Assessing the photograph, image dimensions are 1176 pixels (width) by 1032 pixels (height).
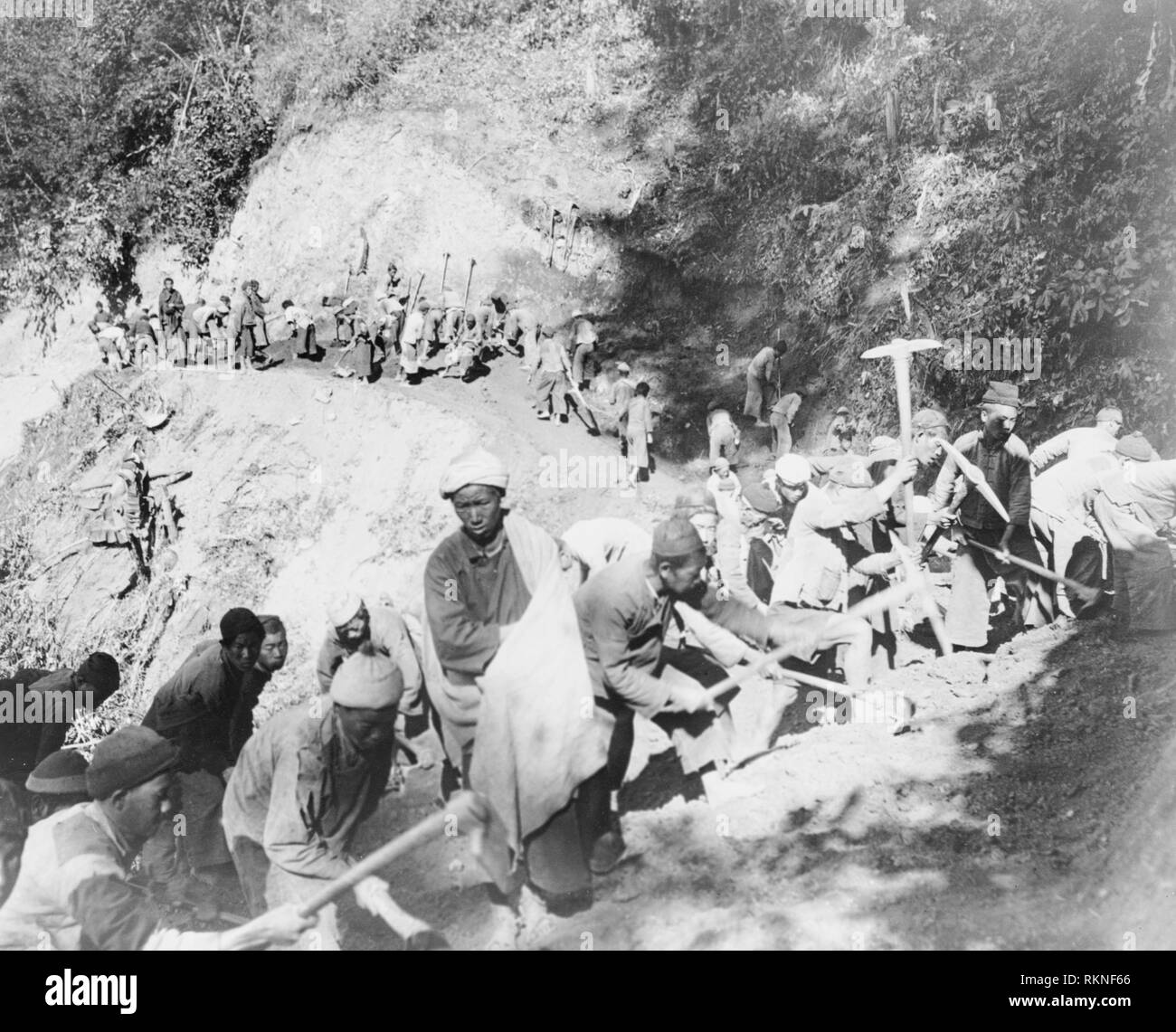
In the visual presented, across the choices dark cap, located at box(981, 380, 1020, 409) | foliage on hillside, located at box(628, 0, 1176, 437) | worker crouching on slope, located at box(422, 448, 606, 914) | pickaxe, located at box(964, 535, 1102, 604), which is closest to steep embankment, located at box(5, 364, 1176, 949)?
pickaxe, located at box(964, 535, 1102, 604)

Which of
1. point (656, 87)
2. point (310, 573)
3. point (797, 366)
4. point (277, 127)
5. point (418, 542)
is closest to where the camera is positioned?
point (418, 542)

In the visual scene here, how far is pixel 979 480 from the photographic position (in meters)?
7.39

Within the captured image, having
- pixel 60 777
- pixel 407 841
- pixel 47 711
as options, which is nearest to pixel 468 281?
pixel 47 711

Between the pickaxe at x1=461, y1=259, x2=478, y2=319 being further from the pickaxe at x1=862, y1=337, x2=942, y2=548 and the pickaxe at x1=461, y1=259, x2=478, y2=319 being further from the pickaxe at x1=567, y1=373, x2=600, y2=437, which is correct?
the pickaxe at x1=862, y1=337, x2=942, y2=548

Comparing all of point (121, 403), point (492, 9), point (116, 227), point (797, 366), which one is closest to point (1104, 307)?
point (797, 366)

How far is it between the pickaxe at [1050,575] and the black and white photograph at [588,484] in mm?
35

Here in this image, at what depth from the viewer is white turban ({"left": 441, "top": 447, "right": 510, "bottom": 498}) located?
20.3 ft

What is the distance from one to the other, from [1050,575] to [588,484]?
3.65 meters

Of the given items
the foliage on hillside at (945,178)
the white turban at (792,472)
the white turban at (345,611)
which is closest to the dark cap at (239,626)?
the white turban at (345,611)

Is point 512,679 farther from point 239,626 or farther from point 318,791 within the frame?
point 239,626

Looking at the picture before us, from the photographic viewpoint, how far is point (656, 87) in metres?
13.0

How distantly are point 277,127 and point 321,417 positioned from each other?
6.28 m
